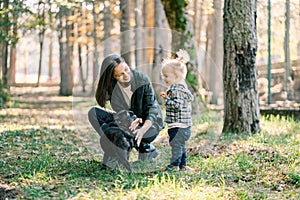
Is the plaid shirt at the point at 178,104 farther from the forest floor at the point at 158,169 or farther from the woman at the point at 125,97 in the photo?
the forest floor at the point at 158,169

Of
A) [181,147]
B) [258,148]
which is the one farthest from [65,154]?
[258,148]

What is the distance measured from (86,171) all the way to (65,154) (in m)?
1.63

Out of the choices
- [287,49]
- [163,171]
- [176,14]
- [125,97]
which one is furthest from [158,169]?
[176,14]

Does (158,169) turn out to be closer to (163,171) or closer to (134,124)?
(163,171)

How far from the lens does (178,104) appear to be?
6.39 meters

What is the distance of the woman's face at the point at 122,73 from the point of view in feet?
21.0

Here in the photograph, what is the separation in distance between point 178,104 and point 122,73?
31.0 inches

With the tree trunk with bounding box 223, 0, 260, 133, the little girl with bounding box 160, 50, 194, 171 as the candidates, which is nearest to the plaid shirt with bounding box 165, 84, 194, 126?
the little girl with bounding box 160, 50, 194, 171

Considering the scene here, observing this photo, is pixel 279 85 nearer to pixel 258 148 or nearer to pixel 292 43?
pixel 292 43

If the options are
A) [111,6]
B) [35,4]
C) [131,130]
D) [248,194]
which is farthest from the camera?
[111,6]

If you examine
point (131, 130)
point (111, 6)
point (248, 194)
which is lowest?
point (248, 194)

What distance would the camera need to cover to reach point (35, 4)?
1330cm

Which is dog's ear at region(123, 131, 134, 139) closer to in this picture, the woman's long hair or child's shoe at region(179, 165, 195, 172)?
the woman's long hair

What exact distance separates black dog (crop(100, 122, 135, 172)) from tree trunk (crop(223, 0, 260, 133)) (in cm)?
388
